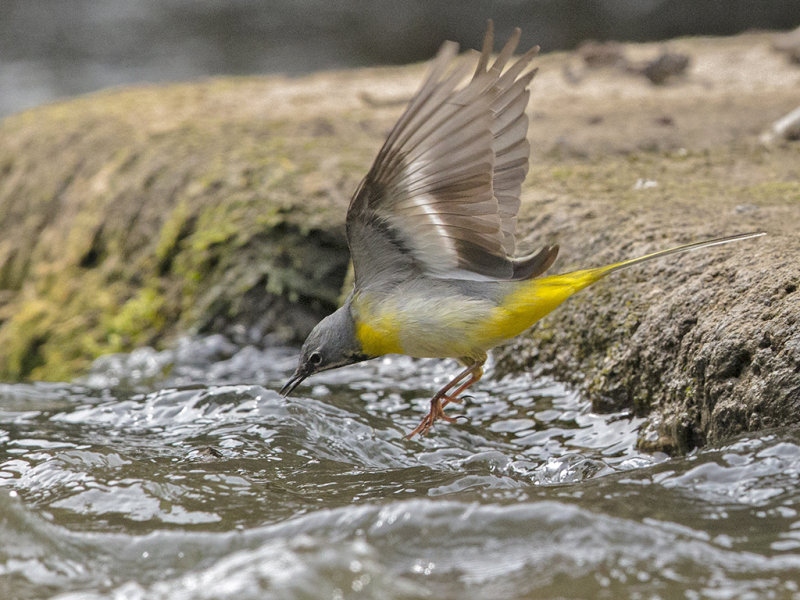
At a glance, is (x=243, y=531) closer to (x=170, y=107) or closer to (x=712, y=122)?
(x=712, y=122)

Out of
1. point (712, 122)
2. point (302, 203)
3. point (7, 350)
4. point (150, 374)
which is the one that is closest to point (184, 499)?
point (150, 374)

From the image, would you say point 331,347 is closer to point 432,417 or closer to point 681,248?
point 432,417

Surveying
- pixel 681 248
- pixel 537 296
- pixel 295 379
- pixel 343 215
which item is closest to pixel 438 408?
pixel 295 379

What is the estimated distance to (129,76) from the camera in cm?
1873

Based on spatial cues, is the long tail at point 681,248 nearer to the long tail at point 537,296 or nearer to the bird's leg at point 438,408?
the long tail at point 537,296

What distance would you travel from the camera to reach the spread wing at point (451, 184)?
4047 millimetres

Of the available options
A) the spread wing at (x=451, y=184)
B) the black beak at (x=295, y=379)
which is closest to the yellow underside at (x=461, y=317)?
the spread wing at (x=451, y=184)

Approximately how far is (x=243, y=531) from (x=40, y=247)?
7058mm

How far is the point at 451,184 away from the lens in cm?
433

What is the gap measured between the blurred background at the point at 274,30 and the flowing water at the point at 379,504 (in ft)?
46.9

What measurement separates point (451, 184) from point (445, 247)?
1.50ft

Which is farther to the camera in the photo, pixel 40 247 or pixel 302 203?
pixel 40 247

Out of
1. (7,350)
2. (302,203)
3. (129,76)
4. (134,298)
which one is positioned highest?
(129,76)

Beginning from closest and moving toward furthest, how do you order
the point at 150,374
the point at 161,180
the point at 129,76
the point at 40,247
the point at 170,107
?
the point at 150,374
the point at 161,180
the point at 40,247
the point at 170,107
the point at 129,76
